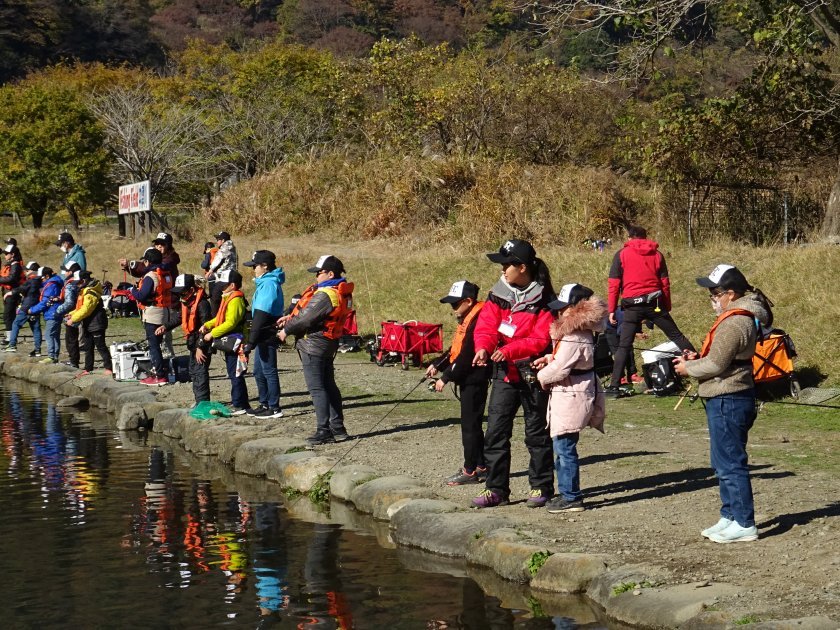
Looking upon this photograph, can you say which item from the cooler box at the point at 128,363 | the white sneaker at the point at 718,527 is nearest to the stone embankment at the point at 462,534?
the white sneaker at the point at 718,527

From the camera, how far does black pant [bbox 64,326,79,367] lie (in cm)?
1950

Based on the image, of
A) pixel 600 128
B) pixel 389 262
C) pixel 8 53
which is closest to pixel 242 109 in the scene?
pixel 600 128

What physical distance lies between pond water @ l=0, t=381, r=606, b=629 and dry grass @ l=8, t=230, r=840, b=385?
789cm

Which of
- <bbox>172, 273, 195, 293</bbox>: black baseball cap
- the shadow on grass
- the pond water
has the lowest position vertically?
the pond water

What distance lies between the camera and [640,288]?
14.2 meters

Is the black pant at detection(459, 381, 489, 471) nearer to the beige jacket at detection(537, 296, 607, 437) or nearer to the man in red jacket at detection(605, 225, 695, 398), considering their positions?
the beige jacket at detection(537, 296, 607, 437)

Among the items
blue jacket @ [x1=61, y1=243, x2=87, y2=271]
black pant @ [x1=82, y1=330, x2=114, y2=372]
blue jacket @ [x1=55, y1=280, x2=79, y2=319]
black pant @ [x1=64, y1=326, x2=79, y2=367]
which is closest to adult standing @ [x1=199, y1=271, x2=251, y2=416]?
black pant @ [x1=82, y1=330, x2=114, y2=372]

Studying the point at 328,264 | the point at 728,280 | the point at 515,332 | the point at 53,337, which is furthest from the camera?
the point at 53,337

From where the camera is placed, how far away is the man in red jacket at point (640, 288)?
1423 centimetres

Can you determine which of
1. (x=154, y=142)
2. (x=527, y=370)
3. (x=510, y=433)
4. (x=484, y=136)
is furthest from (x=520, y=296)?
(x=154, y=142)

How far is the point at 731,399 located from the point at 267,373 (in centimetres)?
731

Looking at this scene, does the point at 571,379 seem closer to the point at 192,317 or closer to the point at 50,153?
the point at 192,317

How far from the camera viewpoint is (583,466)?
1075 cm

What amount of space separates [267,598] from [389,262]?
66.0ft
